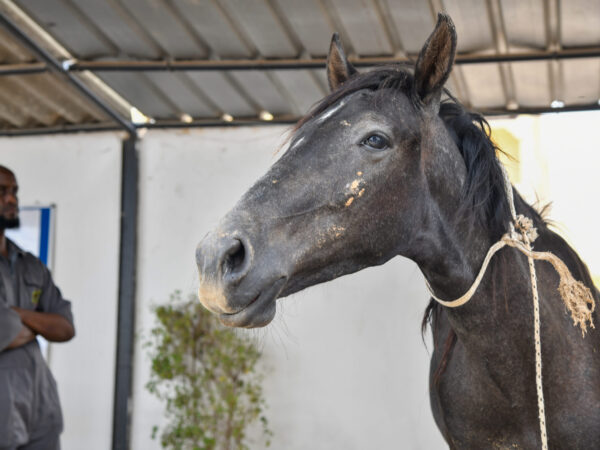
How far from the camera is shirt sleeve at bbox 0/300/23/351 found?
345cm

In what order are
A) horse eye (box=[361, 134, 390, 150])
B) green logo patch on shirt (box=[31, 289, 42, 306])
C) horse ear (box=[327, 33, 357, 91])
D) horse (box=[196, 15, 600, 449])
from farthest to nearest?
green logo patch on shirt (box=[31, 289, 42, 306]) → horse ear (box=[327, 33, 357, 91]) → horse eye (box=[361, 134, 390, 150]) → horse (box=[196, 15, 600, 449])

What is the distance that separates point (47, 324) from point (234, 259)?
249 centimetres

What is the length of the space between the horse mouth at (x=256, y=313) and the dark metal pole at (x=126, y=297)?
416 centimetres

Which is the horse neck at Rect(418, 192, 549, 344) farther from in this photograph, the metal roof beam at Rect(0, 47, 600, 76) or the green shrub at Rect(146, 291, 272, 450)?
the green shrub at Rect(146, 291, 272, 450)

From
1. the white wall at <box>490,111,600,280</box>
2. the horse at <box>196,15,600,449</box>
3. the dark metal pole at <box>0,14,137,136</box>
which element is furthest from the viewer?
the white wall at <box>490,111,600,280</box>

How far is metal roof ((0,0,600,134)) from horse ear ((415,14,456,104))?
6.47 ft

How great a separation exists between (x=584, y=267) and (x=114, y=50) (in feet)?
11.0

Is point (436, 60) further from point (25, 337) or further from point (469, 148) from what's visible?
point (25, 337)

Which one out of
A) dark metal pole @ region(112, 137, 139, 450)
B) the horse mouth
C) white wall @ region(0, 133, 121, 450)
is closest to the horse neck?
the horse mouth

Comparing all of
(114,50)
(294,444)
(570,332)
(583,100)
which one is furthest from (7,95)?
(570,332)

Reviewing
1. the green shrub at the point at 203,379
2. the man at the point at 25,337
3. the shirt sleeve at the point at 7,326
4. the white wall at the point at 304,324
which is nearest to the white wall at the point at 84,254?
the white wall at the point at 304,324

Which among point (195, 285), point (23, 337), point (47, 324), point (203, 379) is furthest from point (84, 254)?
point (23, 337)

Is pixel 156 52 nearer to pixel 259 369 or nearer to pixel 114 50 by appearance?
pixel 114 50

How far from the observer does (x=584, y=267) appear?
2236 millimetres
